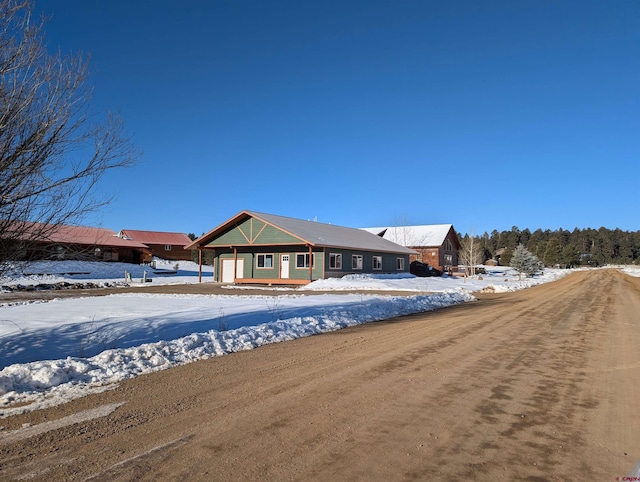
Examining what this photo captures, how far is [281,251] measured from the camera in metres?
34.8

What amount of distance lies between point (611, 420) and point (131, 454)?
16.0 feet

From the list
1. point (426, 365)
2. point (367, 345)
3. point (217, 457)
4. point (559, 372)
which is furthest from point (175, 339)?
point (559, 372)

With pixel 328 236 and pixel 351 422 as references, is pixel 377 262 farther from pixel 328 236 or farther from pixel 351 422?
pixel 351 422

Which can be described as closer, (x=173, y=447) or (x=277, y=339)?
(x=173, y=447)

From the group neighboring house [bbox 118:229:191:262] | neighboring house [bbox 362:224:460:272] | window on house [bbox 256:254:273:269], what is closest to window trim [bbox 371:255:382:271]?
window on house [bbox 256:254:273:269]

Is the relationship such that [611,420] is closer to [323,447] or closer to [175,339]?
[323,447]

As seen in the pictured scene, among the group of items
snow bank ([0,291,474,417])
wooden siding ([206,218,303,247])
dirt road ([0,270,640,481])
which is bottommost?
dirt road ([0,270,640,481])

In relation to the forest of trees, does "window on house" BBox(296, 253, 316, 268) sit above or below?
below

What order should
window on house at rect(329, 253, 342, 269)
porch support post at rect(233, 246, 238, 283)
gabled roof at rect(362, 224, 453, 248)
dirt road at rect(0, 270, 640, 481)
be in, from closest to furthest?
dirt road at rect(0, 270, 640, 481)
window on house at rect(329, 253, 342, 269)
porch support post at rect(233, 246, 238, 283)
gabled roof at rect(362, 224, 453, 248)

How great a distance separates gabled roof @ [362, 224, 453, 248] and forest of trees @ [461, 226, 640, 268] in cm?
4868

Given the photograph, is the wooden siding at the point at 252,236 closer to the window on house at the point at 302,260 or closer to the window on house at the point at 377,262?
the window on house at the point at 302,260

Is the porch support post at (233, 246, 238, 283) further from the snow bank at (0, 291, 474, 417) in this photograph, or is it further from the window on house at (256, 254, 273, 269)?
the snow bank at (0, 291, 474, 417)

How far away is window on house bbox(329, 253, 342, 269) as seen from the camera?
3344 centimetres

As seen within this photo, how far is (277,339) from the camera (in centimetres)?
969
